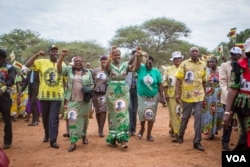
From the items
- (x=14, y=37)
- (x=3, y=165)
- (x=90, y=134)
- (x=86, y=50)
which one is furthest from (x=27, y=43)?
(x=3, y=165)

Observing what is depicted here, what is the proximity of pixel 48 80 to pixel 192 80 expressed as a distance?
298 centimetres

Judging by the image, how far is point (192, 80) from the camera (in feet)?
Result: 22.0

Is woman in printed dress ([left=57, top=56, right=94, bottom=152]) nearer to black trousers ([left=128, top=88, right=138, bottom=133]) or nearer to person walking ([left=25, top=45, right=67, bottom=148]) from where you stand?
person walking ([left=25, top=45, right=67, bottom=148])

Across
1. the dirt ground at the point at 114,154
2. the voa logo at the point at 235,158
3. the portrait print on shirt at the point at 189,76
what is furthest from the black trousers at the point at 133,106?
the voa logo at the point at 235,158

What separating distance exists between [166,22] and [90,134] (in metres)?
26.4

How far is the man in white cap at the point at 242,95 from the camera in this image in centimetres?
397

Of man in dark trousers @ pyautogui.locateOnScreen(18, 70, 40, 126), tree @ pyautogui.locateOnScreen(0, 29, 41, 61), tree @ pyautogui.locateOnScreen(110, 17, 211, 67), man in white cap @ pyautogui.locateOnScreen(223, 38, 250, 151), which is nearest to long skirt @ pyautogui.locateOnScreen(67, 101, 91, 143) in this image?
man in white cap @ pyautogui.locateOnScreen(223, 38, 250, 151)

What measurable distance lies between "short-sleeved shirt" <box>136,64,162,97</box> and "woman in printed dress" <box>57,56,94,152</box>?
4.18 ft

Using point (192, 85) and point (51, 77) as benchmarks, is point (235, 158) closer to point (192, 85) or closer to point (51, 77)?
point (192, 85)

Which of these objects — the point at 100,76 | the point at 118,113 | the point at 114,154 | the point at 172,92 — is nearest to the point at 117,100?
the point at 118,113

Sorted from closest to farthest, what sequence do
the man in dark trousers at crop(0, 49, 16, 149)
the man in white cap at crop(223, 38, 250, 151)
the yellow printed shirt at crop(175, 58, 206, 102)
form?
the man in white cap at crop(223, 38, 250, 151), the man in dark trousers at crop(0, 49, 16, 149), the yellow printed shirt at crop(175, 58, 206, 102)

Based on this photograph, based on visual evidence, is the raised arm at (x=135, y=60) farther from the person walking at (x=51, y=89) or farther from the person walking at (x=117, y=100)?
the person walking at (x=51, y=89)

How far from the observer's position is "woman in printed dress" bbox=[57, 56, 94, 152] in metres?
6.34

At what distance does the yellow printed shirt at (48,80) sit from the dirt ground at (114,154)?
1.07 metres
